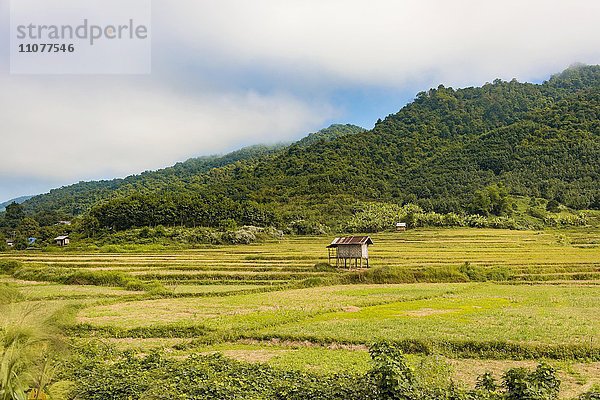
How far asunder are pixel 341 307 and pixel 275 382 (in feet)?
42.3

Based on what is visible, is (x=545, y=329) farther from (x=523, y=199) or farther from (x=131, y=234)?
(x=523, y=199)

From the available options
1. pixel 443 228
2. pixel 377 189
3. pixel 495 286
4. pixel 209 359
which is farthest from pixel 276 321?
pixel 377 189

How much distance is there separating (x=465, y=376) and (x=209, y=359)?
7.93 meters

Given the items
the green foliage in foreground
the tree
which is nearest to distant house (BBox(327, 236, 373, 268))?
the green foliage in foreground

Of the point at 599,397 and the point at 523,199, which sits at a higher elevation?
the point at 523,199

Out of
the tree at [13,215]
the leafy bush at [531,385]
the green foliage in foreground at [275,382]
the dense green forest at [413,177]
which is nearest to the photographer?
the leafy bush at [531,385]

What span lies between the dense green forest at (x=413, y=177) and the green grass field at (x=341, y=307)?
3752 cm

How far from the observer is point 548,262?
136ft

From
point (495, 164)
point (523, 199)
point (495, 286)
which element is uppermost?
point (495, 164)

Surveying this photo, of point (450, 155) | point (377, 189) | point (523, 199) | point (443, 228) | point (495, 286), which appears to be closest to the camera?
point (495, 286)

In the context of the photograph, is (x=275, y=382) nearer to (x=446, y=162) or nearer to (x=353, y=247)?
(x=353, y=247)

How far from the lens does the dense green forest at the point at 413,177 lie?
8675 cm

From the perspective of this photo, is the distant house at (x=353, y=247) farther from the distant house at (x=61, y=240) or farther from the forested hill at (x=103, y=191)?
the forested hill at (x=103, y=191)

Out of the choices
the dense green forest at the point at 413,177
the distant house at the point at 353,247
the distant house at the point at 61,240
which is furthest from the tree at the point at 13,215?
the distant house at the point at 353,247
